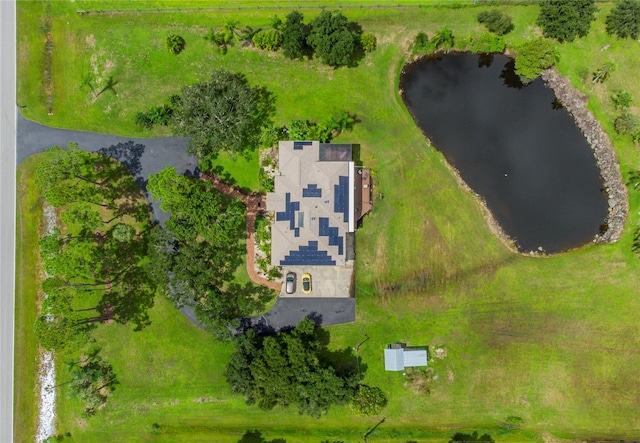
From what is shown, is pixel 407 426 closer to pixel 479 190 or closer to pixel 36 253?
pixel 479 190

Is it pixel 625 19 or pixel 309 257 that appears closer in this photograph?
pixel 309 257

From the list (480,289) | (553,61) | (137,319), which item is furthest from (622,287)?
(137,319)

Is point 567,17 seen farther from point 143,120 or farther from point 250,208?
point 143,120

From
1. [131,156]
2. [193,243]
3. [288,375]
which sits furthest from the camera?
[131,156]

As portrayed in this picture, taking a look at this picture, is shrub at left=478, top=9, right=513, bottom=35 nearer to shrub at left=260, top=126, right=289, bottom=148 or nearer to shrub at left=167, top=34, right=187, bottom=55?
shrub at left=260, top=126, right=289, bottom=148

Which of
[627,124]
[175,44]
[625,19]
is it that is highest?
[625,19]

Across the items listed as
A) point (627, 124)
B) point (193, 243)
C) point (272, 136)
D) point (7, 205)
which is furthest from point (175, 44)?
point (627, 124)

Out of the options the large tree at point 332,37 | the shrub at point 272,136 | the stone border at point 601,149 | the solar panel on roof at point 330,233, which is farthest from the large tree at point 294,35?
the stone border at point 601,149

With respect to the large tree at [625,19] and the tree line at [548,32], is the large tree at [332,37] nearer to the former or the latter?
the tree line at [548,32]
